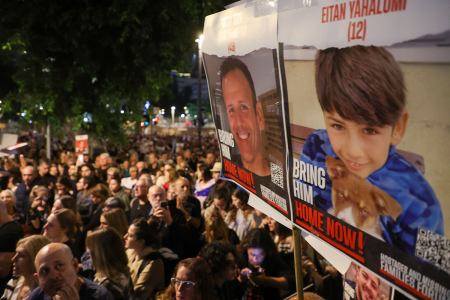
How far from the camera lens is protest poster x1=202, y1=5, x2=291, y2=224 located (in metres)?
1.88

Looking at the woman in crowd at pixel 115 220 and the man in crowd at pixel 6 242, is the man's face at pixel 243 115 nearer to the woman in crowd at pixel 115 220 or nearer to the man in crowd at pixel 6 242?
the woman in crowd at pixel 115 220

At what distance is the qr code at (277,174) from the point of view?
1953 millimetres

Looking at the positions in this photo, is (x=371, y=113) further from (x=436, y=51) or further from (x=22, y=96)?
(x=22, y=96)

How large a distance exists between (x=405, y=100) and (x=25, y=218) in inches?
300

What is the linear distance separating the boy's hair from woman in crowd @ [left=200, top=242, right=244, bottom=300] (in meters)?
2.58

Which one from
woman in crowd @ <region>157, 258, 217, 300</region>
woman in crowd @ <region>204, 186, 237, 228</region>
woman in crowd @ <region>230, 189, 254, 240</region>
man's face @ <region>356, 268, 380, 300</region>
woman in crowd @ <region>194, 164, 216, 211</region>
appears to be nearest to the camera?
man's face @ <region>356, 268, 380, 300</region>

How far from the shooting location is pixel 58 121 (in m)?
15.8

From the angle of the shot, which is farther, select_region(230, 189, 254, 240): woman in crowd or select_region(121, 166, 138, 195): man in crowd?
select_region(121, 166, 138, 195): man in crowd

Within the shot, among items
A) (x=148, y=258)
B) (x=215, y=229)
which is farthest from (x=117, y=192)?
(x=148, y=258)

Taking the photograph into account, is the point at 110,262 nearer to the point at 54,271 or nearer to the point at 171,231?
the point at 54,271

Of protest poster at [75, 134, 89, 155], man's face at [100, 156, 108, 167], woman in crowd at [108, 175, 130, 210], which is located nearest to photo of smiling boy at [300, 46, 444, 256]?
woman in crowd at [108, 175, 130, 210]

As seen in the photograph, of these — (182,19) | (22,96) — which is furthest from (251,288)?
(22,96)

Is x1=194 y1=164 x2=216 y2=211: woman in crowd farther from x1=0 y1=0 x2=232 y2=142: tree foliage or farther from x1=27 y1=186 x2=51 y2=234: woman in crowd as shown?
x1=0 y1=0 x2=232 y2=142: tree foliage

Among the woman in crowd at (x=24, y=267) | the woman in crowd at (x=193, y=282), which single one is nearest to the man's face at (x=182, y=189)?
the woman in crowd at (x=24, y=267)
